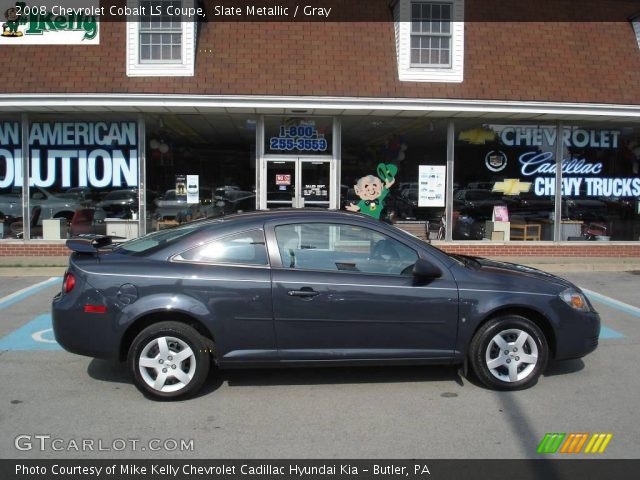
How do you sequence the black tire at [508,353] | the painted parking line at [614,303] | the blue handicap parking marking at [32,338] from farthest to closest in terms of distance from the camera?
the painted parking line at [614,303] → the blue handicap parking marking at [32,338] → the black tire at [508,353]

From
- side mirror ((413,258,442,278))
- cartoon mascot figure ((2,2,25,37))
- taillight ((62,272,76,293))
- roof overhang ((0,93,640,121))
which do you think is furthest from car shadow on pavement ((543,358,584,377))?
cartoon mascot figure ((2,2,25,37))

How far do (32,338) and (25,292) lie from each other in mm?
2946

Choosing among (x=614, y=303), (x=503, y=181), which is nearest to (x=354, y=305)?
(x=614, y=303)

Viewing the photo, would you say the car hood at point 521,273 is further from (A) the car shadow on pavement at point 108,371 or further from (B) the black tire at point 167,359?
(A) the car shadow on pavement at point 108,371

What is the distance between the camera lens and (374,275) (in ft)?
16.4

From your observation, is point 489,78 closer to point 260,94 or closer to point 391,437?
point 260,94

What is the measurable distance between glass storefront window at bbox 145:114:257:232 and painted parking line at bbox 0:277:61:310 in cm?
260

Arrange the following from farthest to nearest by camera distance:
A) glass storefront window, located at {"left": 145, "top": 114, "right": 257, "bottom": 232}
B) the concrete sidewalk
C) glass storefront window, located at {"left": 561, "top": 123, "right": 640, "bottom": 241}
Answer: glass storefront window, located at {"left": 561, "top": 123, "right": 640, "bottom": 241}, glass storefront window, located at {"left": 145, "top": 114, "right": 257, "bottom": 232}, the concrete sidewalk

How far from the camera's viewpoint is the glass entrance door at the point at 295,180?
1233 centimetres

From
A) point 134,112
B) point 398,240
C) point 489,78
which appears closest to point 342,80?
point 489,78

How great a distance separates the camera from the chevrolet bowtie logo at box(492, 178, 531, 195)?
498 inches

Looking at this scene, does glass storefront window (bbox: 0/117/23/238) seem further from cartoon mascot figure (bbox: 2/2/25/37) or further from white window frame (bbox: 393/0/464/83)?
white window frame (bbox: 393/0/464/83)

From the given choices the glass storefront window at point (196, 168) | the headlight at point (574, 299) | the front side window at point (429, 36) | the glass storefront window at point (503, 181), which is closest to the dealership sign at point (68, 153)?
the glass storefront window at point (196, 168)

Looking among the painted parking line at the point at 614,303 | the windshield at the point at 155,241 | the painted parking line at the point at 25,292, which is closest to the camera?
the windshield at the point at 155,241
